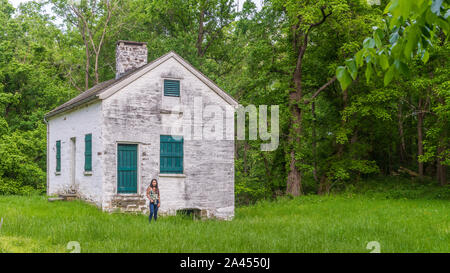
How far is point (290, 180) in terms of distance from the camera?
1116 inches

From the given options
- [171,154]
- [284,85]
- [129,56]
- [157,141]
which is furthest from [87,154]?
[284,85]

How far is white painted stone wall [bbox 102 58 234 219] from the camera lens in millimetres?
19531

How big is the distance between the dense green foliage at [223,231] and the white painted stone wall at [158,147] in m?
1.36

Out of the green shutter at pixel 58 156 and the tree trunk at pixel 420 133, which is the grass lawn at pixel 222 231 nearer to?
the green shutter at pixel 58 156

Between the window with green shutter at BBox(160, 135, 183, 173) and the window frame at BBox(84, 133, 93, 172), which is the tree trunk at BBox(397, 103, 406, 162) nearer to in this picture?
the window with green shutter at BBox(160, 135, 183, 173)

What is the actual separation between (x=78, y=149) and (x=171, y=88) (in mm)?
4939

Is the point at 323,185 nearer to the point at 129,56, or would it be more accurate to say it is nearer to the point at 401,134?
the point at 401,134

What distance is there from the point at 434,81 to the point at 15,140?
2432cm

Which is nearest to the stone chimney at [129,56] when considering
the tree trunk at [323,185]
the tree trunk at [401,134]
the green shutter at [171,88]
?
the green shutter at [171,88]

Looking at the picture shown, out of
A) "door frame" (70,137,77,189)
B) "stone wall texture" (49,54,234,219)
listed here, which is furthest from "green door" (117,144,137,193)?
"door frame" (70,137,77,189)
